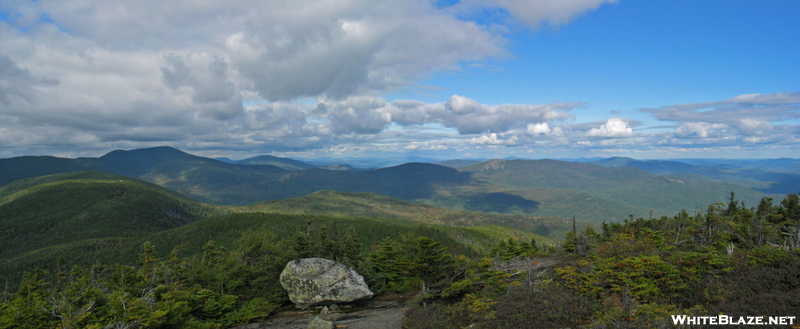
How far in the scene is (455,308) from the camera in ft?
81.5

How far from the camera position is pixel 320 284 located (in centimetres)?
3606

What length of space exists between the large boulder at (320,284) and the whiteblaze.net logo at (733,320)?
97.9 feet

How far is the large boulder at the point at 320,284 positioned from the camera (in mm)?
35844

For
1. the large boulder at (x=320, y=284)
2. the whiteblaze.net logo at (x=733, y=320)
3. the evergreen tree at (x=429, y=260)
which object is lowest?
the large boulder at (x=320, y=284)

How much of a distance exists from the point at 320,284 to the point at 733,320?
3408cm

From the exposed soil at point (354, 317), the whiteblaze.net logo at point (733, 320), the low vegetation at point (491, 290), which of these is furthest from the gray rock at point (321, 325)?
the whiteblaze.net logo at point (733, 320)

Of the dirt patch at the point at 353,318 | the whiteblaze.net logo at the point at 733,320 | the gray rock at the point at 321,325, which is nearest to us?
the whiteblaze.net logo at the point at 733,320

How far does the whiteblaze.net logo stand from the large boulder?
97.9 ft

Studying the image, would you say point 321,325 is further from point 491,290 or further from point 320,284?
point 491,290

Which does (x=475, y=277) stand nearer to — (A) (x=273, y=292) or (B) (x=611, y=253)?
(B) (x=611, y=253)

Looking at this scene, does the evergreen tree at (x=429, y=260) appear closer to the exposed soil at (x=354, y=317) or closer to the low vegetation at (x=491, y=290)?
the low vegetation at (x=491, y=290)

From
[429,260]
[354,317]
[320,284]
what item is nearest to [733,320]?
[429,260]

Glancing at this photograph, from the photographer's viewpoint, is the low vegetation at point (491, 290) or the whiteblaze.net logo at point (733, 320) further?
the low vegetation at point (491, 290)

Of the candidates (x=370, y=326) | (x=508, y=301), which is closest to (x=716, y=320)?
(x=508, y=301)
